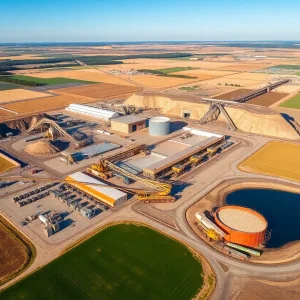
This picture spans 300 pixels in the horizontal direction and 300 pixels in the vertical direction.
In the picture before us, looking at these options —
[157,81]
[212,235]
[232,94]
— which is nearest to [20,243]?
[212,235]

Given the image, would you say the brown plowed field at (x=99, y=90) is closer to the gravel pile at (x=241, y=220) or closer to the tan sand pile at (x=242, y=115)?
the tan sand pile at (x=242, y=115)

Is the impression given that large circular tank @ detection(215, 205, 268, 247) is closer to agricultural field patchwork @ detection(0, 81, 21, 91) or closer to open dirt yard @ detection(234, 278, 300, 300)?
open dirt yard @ detection(234, 278, 300, 300)

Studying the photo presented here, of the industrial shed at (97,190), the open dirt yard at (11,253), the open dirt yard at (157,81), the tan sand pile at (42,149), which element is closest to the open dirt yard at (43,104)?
the tan sand pile at (42,149)

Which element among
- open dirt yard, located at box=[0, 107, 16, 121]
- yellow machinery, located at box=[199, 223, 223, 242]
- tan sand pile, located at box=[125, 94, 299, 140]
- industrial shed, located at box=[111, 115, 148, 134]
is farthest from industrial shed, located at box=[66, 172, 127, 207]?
open dirt yard, located at box=[0, 107, 16, 121]

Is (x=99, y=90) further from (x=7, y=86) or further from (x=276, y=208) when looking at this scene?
(x=276, y=208)

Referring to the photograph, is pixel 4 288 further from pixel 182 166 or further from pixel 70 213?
pixel 182 166

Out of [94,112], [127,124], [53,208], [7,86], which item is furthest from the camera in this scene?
[7,86]
